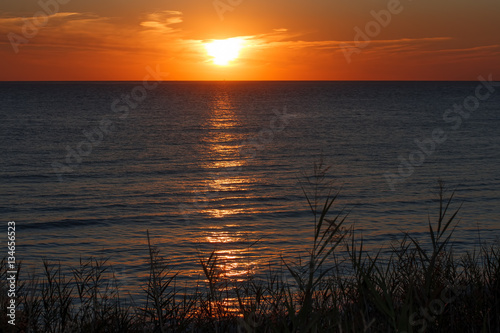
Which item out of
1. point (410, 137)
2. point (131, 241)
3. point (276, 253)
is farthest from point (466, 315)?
point (410, 137)

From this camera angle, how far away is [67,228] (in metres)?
19.1

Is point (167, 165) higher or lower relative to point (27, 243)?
higher

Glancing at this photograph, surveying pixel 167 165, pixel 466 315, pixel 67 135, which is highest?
pixel 67 135

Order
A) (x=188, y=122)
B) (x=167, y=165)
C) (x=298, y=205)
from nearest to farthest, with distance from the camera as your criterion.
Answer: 1. (x=298, y=205)
2. (x=167, y=165)
3. (x=188, y=122)

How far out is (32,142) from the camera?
4575cm

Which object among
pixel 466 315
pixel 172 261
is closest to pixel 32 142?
pixel 172 261

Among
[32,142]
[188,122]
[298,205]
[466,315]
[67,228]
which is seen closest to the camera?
[466,315]

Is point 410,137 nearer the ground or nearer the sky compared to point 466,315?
nearer the sky

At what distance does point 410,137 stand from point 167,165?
28.0 metres

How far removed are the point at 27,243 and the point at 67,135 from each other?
129 feet

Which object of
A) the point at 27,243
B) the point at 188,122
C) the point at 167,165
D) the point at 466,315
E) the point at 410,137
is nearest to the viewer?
the point at 466,315

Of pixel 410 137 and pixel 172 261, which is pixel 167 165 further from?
pixel 410 137

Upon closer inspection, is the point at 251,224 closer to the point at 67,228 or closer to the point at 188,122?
the point at 67,228

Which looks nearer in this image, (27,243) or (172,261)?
(172,261)
